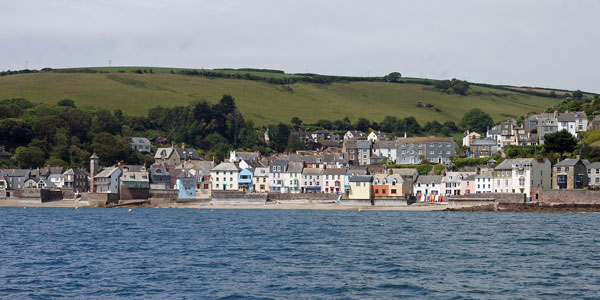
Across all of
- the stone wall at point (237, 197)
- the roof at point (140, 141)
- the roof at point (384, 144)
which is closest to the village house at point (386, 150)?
the roof at point (384, 144)

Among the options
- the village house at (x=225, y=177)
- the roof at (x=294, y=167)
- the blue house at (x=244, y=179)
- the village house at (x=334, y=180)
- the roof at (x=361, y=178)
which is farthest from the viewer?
the blue house at (x=244, y=179)

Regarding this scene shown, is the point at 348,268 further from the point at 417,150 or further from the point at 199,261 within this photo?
the point at 417,150

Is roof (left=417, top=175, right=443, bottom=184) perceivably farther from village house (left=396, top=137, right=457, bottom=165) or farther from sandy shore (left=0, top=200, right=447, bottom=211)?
village house (left=396, top=137, right=457, bottom=165)

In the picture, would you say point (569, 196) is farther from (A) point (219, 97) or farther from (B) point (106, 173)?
(A) point (219, 97)

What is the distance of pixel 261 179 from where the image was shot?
367 feet

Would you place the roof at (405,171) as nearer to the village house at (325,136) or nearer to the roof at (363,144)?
the roof at (363,144)

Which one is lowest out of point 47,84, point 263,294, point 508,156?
point 263,294

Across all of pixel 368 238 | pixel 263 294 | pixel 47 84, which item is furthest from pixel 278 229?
pixel 47 84

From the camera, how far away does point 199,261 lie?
3894cm

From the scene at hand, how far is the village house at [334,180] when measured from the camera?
350 ft

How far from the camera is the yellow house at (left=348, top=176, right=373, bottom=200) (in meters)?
96.9

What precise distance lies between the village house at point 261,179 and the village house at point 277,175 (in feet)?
3.14

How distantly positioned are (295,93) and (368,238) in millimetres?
148926

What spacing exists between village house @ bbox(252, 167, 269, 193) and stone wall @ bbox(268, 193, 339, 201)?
10.5 meters
